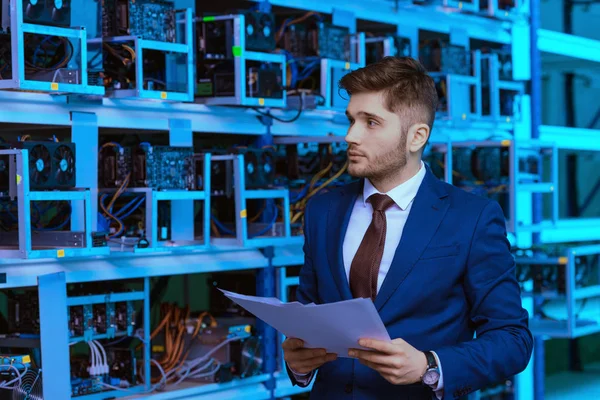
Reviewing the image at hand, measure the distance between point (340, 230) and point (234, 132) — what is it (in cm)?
220

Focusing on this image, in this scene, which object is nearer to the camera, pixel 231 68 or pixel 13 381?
pixel 13 381

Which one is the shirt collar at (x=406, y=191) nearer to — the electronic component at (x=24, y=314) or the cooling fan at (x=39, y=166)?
the cooling fan at (x=39, y=166)

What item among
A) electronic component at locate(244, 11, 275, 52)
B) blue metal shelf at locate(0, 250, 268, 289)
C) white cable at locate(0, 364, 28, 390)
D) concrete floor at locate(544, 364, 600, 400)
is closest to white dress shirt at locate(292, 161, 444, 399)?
white cable at locate(0, 364, 28, 390)

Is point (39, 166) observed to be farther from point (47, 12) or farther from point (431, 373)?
point (431, 373)

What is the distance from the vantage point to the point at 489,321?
7.49 ft

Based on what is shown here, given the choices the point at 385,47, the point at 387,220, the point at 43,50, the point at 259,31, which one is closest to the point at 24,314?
the point at 43,50

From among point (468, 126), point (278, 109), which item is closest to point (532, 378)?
point (468, 126)

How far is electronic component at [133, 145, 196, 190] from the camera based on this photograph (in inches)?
159

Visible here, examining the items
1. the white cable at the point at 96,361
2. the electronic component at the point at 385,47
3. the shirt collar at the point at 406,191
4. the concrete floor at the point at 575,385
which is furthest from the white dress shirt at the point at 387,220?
the concrete floor at the point at 575,385

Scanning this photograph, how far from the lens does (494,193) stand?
19.7ft

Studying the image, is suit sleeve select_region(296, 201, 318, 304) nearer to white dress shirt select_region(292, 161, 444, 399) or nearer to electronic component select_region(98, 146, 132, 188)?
white dress shirt select_region(292, 161, 444, 399)

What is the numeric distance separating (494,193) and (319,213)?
361 cm

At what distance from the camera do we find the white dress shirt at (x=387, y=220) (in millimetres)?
2400

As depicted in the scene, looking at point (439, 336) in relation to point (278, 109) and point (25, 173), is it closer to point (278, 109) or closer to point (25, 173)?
point (25, 173)
